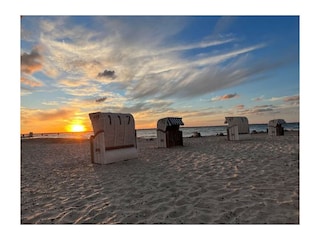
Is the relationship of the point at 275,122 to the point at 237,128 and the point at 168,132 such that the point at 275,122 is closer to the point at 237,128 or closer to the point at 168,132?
the point at 237,128

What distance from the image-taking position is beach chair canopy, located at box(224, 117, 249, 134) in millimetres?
17253

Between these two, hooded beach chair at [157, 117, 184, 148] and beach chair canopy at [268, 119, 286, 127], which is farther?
beach chair canopy at [268, 119, 286, 127]

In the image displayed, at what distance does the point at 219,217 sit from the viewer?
3502 millimetres

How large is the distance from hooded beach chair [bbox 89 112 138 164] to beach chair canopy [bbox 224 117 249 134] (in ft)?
33.9

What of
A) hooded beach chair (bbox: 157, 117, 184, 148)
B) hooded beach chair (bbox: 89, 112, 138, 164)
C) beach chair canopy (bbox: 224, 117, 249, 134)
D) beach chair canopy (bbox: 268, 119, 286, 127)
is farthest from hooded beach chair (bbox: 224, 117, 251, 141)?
hooded beach chair (bbox: 89, 112, 138, 164)

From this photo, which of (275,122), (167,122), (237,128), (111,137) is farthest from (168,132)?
(275,122)

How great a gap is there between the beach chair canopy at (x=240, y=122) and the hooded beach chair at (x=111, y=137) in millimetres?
10341

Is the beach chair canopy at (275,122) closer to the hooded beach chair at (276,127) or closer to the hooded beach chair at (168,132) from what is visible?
the hooded beach chair at (276,127)

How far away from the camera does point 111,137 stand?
336 inches

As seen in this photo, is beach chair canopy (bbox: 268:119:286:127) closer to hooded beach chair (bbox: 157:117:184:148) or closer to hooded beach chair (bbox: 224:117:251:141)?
hooded beach chair (bbox: 224:117:251:141)

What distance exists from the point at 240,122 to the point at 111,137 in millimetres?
12554
